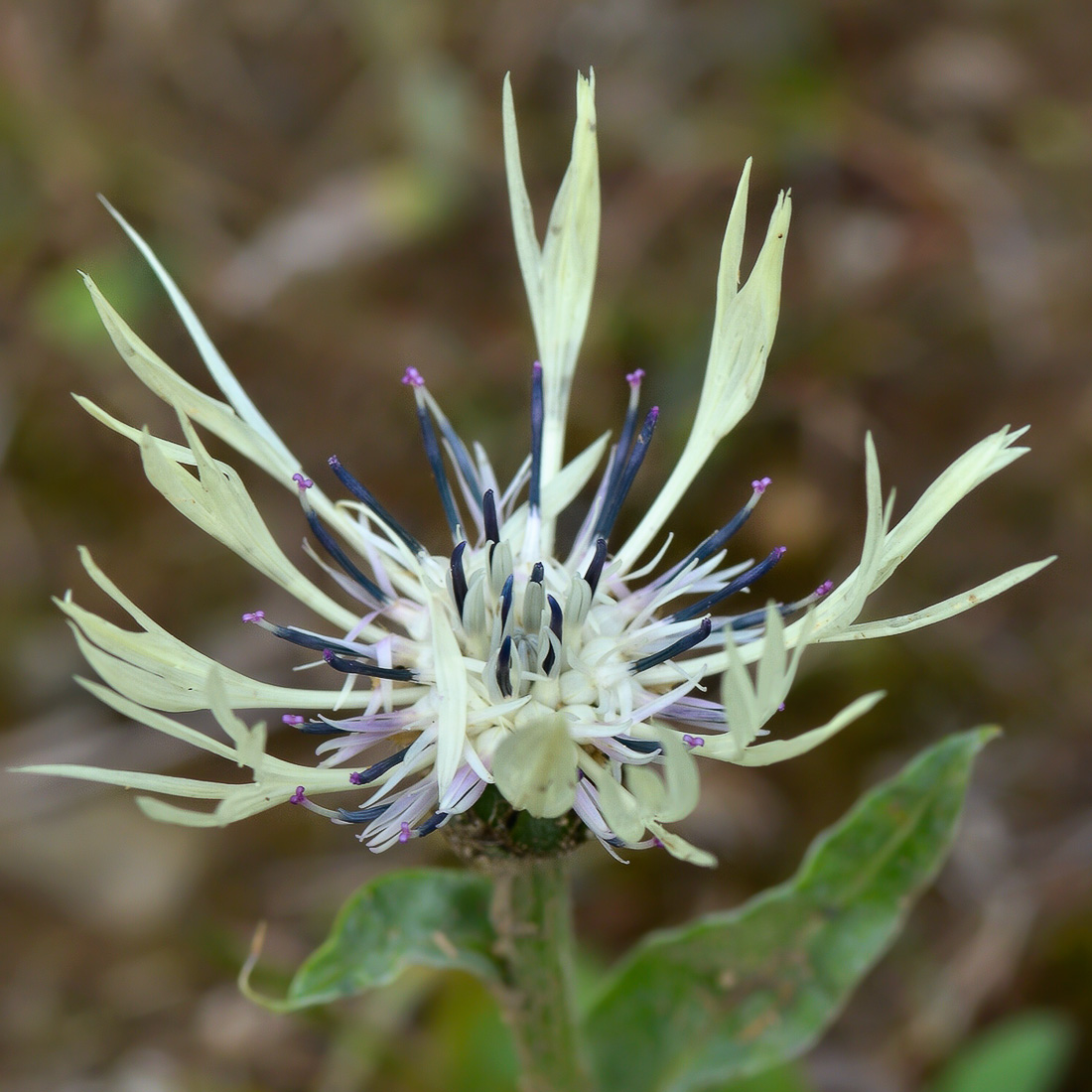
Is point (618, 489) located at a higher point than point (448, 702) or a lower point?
higher

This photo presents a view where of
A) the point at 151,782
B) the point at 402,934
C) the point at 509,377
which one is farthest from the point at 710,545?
the point at 509,377

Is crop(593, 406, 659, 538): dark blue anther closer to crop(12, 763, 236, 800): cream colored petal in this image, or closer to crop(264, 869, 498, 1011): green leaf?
crop(264, 869, 498, 1011): green leaf

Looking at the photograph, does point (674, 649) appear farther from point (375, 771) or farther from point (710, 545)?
point (375, 771)

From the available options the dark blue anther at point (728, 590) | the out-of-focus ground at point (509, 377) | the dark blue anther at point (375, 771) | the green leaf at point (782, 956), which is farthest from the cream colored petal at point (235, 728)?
the out-of-focus ground at point (509, 377)

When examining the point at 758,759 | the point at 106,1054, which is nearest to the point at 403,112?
the point at 106,1054

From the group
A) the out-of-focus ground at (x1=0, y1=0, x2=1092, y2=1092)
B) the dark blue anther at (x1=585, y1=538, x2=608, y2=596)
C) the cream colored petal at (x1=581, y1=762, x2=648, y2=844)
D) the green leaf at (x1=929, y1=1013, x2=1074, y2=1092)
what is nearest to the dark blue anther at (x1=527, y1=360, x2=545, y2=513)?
the dark blue anther at (x1=585, y1=538, x2=608, y2=596)

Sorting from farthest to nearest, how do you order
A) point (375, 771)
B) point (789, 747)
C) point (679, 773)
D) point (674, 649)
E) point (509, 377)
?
point (509, 377), point (674, 649), point (375, 771), point (789, 747), point (679, 773)

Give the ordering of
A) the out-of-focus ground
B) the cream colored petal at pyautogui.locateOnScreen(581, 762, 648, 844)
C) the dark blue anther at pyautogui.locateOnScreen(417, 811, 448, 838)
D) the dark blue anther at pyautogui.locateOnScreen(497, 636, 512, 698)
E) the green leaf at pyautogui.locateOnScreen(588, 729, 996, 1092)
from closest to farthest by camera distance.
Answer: the cream colored petal at pyautogui.locateOnScreen(581, 762, 648, 844) → the dark blue anther at pyautogui.locateOnScreen(417, 811, 448, 838) → the dark blue anther at pyautogui.locateOnScreen(497, 636, 512, 698) → the green leaf at pyautogui.locateOnScreen(588, 729, 996, 1092) → the out-of-focus ground

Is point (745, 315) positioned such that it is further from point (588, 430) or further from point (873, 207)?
point (873, 207)
